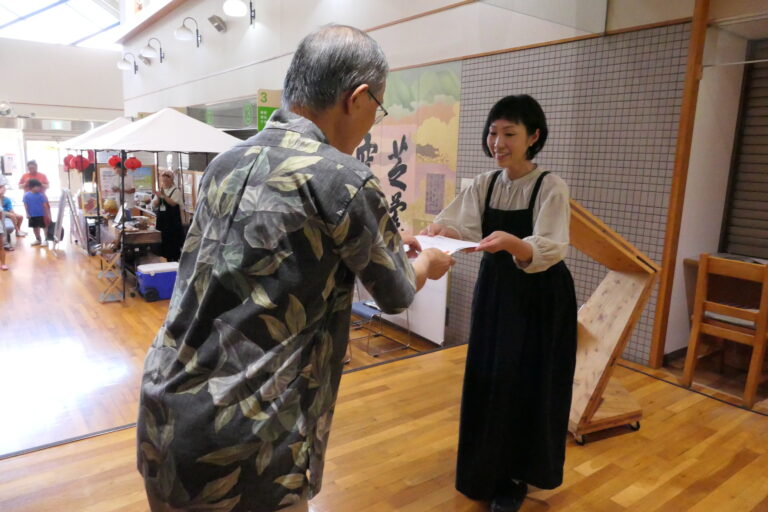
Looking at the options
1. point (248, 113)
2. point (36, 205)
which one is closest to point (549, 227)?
point (248, 113)

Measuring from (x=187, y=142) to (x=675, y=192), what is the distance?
15.7ft

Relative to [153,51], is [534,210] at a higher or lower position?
lower

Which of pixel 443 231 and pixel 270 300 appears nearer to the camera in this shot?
pixel 270 300

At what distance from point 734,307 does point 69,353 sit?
17.3 ft

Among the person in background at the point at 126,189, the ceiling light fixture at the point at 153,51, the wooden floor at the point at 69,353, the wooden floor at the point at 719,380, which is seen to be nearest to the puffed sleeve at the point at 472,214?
the wooden floor at the point at 719,380

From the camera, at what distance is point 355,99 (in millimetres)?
1010

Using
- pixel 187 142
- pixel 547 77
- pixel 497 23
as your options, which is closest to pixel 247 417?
pixel 547 77

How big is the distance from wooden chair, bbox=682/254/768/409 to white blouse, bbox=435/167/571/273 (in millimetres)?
1855

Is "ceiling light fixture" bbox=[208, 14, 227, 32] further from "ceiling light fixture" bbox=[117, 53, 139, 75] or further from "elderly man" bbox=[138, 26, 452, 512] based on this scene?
"elderly man" bbox=[138, 26, 452, 512]

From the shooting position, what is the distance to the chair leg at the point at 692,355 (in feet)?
10.9

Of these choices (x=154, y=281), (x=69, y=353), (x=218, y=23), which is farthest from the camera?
(x=218, y=23)

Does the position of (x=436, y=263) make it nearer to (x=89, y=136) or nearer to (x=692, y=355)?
(x=692, y=355)

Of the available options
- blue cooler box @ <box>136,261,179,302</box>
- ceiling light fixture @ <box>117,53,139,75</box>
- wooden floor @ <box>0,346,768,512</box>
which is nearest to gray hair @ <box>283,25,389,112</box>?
wooden floor @ <box>0,346,768,512</box>

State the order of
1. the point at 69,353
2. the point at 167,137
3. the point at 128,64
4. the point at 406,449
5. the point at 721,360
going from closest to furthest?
1. the point at 406,449
2. the point at 721,360
3. the point at 69,353
4. the point at 167,137
5. the point at 128,64
